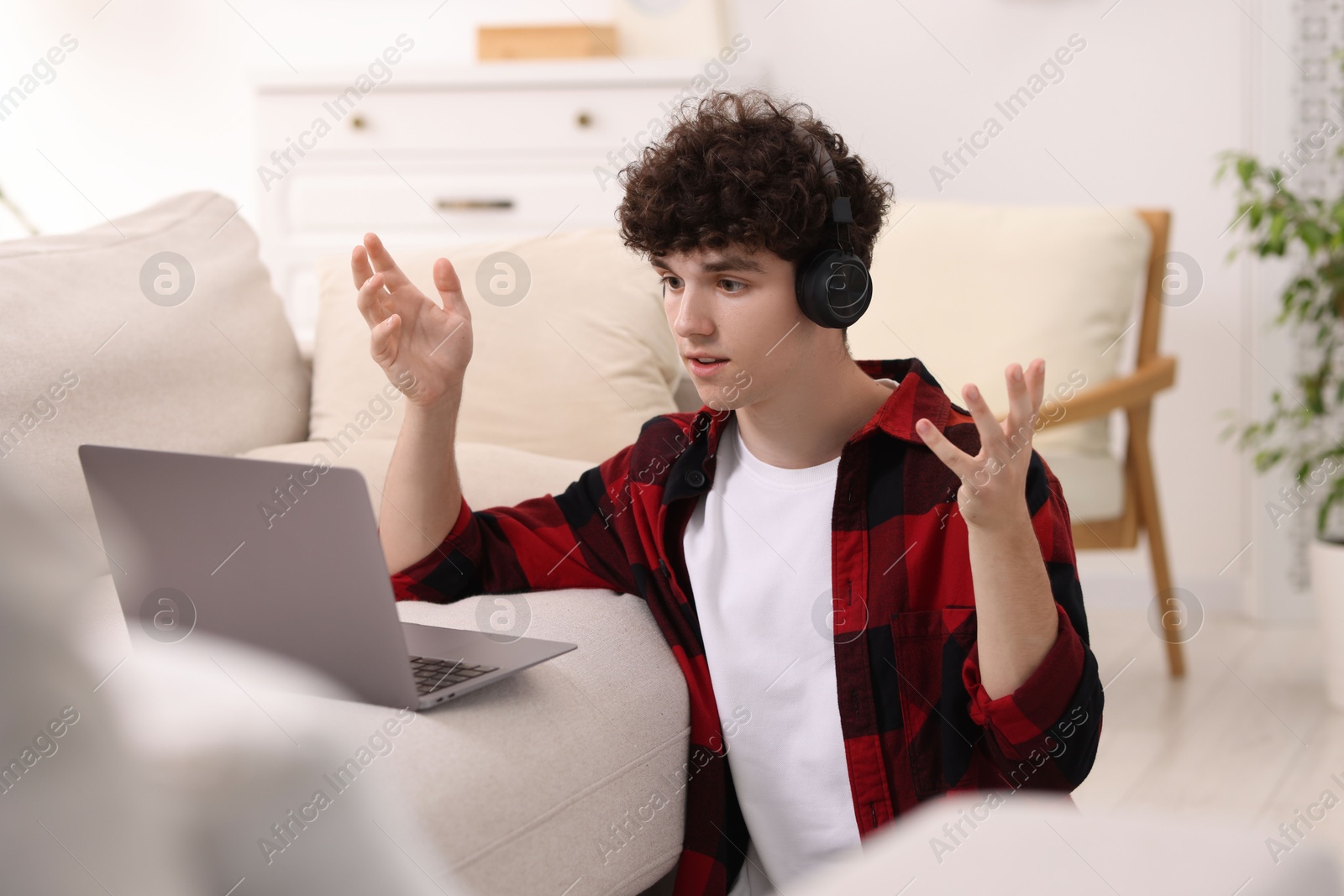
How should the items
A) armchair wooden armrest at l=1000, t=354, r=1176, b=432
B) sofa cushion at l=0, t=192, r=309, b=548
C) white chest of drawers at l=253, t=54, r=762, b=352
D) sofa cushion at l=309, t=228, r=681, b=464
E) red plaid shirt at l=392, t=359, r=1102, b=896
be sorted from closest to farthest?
red plaid shirt at l=392, t=359, r=1102, b=896
sofa cushion at l=0, t=192, r=309, b=548
sofa cushion at l=309, t=228, r=681, b=464
armchair wooden armrest at l=1000, t=354, r=1176, b=432
white chest of drawers at l=253, t=54, r=762, b=352

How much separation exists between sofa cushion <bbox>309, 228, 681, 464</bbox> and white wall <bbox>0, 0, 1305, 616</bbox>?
1.36 m

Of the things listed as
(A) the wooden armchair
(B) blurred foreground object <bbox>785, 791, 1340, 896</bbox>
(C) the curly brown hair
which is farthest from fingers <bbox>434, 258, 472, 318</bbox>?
(A) the wooden armchair

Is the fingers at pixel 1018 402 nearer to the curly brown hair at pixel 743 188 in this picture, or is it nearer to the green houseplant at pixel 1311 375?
the curly brown hair at pixel 743 188

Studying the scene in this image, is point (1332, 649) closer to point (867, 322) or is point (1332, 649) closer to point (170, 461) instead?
point (867, 322)

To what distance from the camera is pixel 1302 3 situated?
2547 mm

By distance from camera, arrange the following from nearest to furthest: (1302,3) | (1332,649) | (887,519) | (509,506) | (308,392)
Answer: (887,519)
(509,506)
(308,392)
(1332,649)
(1302,3)

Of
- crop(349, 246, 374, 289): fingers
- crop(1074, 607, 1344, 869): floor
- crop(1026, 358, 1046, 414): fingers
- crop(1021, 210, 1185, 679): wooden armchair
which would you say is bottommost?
crop(1074, 607, 1344, 869): floor

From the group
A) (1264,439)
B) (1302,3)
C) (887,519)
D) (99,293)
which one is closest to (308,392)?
(99,293)

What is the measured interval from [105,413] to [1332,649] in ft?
6.82

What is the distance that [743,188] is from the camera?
39.3 inches

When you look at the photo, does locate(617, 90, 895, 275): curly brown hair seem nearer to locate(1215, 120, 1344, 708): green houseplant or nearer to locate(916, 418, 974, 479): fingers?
locate(916, 418, 974, 479): fingers

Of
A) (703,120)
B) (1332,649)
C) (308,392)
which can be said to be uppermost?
(703,120)

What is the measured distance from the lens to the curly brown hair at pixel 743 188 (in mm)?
996

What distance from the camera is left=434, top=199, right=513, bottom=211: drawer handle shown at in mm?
2598
